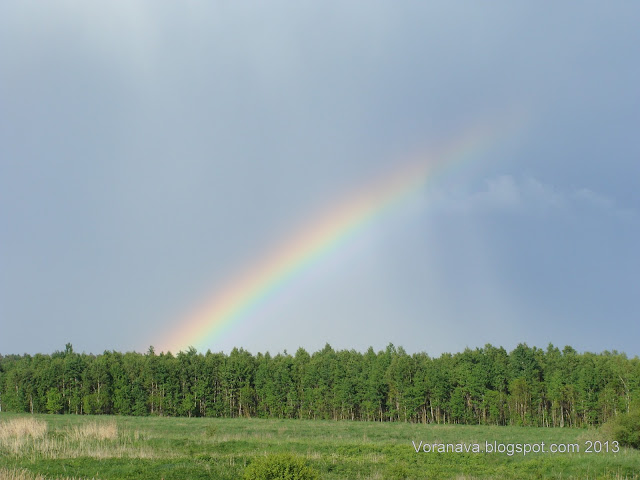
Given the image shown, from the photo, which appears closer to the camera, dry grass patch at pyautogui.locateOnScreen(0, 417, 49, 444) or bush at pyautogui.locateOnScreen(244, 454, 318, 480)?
bush at pyautogui.locateOnScreen(244, 454, 318, 480)

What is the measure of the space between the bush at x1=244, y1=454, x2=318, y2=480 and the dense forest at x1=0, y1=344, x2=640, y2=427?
6566 centimetres

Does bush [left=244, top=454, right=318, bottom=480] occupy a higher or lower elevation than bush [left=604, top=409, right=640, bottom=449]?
higher

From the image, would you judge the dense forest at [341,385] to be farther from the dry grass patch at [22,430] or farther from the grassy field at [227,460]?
the dry grass patch at [22,430]

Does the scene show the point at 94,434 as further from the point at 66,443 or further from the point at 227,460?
the point at 227,460

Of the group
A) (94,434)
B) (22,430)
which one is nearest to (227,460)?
(94,434)

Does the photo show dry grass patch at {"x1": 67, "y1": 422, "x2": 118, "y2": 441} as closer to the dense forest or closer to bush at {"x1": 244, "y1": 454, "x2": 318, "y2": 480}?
bush at {"x1": 244, "y1": 454, "x2": 318, "y2": 480}

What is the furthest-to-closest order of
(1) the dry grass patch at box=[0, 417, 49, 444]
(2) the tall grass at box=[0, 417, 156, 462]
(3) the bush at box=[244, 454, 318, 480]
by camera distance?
(1) the dry grass patch at box=[0, 417, 49, 444], (2) the tall grass at box=[0, 417, 156, 462], (3) the bush at box=[244, 454, 318, 480]

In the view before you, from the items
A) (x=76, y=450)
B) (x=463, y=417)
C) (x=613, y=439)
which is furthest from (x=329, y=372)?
(x=76, y=450)

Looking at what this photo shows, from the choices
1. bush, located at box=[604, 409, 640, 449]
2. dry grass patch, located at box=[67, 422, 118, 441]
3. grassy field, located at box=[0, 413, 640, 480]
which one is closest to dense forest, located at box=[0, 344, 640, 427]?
bush, located at box=[604, 409, 640, 449]

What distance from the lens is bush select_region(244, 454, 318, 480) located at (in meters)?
15.9

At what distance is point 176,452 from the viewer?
2897 centimetres

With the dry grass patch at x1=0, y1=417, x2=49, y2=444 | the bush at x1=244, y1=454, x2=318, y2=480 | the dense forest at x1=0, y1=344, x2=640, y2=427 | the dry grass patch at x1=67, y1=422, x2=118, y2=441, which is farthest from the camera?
the dense forest at x1=0, y1=344, x2=640, y2=427

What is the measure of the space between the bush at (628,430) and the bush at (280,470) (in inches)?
1051

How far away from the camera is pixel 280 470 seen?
16.0 m
